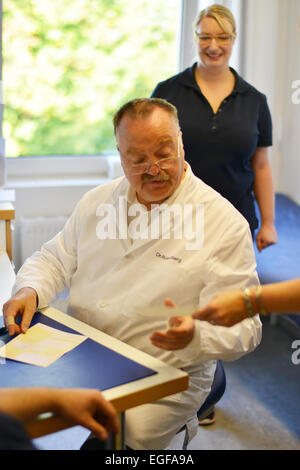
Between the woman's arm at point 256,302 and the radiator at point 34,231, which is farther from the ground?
the woman's arm at point 256,302

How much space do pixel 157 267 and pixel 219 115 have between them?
1129 millimetres

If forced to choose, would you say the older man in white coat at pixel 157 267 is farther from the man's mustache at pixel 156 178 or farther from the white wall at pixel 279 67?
the white wall at pixel 279 67

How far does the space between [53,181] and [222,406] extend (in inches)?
73.0

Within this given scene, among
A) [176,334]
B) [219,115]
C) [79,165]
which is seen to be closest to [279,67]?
[79,165]

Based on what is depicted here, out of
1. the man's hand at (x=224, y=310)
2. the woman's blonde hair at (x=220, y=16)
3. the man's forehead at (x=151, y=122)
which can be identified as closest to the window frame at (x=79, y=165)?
the woman's blonde hair at (x=220, y=16)

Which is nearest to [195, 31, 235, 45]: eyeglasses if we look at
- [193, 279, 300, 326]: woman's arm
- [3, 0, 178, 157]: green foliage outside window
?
[3, 0, 178, 157]: green foliage outside window

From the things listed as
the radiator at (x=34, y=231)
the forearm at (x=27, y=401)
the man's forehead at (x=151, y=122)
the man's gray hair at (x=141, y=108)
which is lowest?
the radiator at (x=34, y=231)

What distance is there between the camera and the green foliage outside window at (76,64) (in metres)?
3.78

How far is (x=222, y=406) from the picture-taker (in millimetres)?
2770

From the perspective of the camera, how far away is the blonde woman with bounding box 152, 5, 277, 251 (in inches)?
103

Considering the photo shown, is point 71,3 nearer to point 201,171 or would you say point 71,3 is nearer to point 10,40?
point 10,40

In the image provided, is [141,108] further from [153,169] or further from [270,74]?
[270,74]

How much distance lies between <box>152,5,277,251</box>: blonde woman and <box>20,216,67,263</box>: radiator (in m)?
1.31

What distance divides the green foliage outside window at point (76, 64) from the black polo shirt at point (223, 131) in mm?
1289
